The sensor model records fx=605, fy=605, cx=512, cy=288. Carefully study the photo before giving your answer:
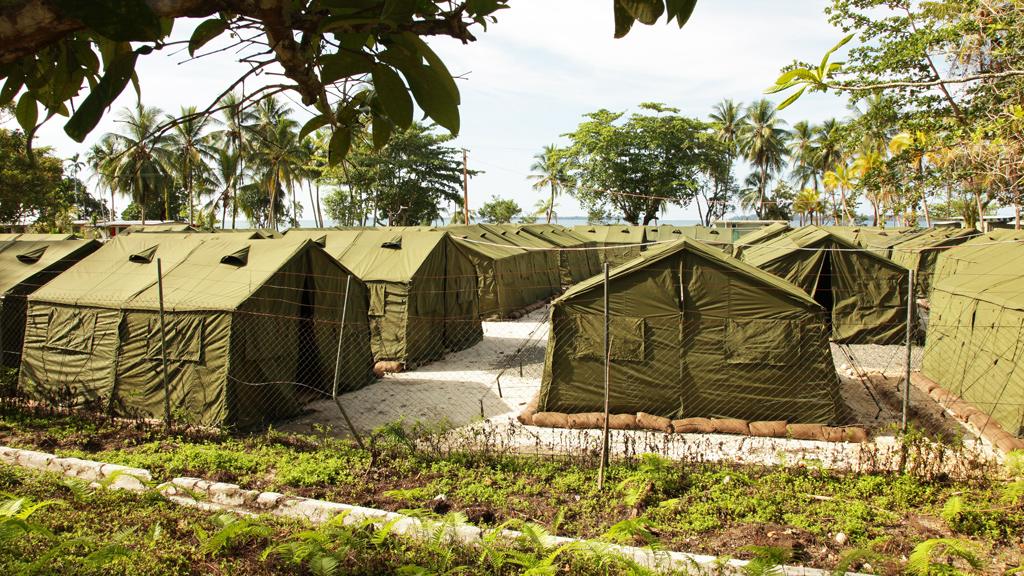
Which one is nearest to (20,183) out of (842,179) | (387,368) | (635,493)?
(387,368)

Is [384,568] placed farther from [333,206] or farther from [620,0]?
[333,206]

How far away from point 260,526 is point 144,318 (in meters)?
4.92

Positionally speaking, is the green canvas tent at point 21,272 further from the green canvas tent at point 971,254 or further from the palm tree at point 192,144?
the green canvas tent at point 971,254

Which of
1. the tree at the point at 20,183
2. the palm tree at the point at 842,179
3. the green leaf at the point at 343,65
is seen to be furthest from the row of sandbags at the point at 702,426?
the palm tree at the point at 842,179

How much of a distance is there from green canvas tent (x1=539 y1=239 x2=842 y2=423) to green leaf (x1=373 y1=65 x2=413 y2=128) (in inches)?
270

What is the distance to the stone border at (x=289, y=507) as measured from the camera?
3.94m

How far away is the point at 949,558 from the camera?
407 centimetres

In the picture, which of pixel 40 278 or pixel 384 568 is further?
pixel 40 278

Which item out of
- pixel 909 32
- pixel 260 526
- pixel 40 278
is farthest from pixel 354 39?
pixel 909 32

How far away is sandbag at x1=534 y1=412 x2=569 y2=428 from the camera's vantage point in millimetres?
7895

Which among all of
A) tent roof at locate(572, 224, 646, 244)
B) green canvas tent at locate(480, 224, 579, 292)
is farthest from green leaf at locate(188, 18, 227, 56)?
tent roof at locate(572, 224, 646, 244)

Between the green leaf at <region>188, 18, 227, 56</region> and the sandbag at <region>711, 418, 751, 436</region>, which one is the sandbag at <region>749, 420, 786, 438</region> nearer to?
the sandbag at <region>711, 418, 751, 436</region>

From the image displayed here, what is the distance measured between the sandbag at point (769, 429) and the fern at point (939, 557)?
3.34 meters

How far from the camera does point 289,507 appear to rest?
5094 millimetres
